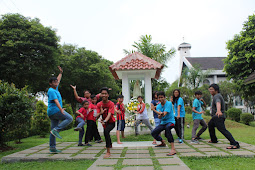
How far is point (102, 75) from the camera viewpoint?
79.1 ft

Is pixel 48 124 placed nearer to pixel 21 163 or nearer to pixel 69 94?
pixel 21 163

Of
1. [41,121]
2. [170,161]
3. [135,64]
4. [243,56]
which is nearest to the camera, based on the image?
[170,161]

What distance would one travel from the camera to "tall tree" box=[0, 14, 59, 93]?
48.5 ft

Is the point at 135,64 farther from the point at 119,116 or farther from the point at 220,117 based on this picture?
the point at 220,117

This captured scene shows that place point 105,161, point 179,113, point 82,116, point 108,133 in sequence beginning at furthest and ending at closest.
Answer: point 179,113 < point 82,116 < point 108,133 < point 105,161

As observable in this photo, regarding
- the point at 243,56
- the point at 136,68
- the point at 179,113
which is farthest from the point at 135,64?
the point at 243,56

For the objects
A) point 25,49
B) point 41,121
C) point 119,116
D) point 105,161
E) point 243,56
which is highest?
point 25,49

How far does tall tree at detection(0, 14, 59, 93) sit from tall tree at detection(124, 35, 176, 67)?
6.53 meters

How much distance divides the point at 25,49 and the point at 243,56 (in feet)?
51.7

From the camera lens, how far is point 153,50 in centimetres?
1537

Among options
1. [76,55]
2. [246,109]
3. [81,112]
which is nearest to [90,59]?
[76,55]

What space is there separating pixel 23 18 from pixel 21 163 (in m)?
15.2

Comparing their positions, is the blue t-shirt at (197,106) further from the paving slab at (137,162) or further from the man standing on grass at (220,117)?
the paving slab at (137,162)

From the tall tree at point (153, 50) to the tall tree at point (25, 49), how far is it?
6.53 meters
